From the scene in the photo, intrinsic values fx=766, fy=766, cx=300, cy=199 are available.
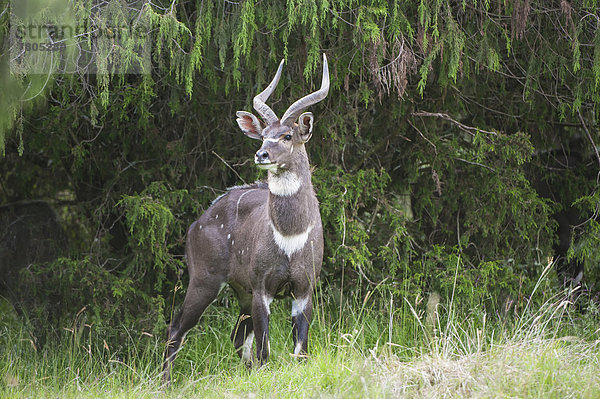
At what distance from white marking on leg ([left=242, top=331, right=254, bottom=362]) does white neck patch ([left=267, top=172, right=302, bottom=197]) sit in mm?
1454

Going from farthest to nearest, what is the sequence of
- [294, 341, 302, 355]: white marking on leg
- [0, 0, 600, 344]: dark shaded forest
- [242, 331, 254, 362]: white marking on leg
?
[242, 331, 254, 362]: white marking on leg
[0, 0, 600, 344]: dark shaded forest
[294, 341, 302, 355]: white marking on leg

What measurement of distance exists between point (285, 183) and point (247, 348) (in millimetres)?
1575

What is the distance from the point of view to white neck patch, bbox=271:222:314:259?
539 centimetres

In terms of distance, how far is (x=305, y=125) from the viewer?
18.1 ft

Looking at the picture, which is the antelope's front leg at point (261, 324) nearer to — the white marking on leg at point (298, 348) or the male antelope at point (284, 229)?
the male antelope at point (284, 229)

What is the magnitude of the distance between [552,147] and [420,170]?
151cm

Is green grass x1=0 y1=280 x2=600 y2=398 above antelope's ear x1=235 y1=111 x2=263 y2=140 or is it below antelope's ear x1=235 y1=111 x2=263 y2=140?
below

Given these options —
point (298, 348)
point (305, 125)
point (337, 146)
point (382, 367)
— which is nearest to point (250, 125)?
point (305, 125)

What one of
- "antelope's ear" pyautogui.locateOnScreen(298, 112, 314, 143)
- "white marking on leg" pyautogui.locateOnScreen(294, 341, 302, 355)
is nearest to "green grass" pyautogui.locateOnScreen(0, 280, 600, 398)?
"white marking on leg" pyautogui.locateOnScreen(294, 341, 302, 355)

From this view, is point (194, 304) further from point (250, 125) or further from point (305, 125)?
point (305, 125)

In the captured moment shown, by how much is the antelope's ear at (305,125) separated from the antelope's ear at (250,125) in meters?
0.40

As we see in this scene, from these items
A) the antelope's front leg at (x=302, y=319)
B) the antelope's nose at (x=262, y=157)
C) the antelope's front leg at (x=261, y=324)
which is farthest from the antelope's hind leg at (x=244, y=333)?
the antelope's nose at (x=262, y=157)

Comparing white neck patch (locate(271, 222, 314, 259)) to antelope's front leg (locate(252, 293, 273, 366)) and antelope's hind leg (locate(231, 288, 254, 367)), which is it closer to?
antelope's front leg (locate(252, 293, 273, 366))

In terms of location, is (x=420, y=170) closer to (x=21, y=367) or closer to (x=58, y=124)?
(x=58, y=124)
